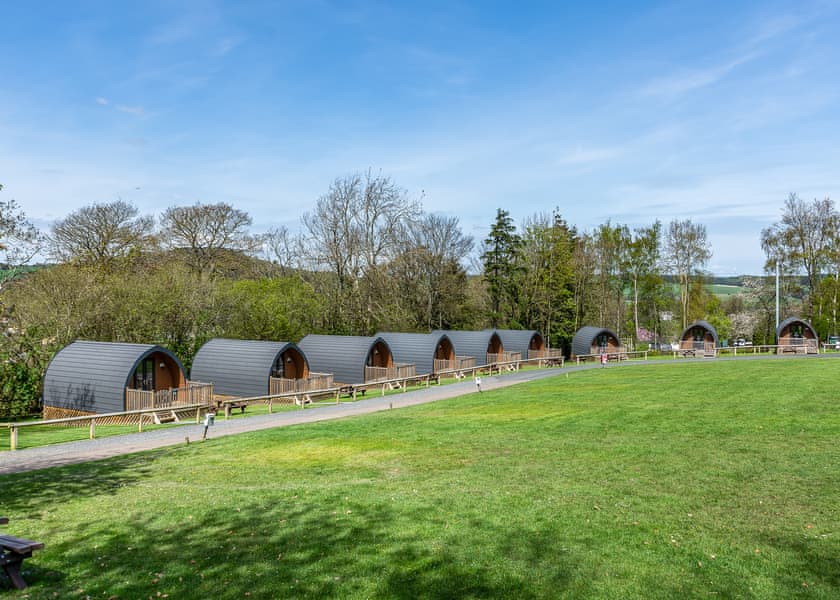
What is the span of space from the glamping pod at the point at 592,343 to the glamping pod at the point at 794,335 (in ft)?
46.5

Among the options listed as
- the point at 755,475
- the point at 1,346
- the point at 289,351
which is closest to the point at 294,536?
the point at 755,475

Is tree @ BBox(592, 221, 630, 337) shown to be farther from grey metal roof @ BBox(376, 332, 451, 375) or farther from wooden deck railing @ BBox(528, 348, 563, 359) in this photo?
grey metal roof @ BBox(376, 332, 451, 375)

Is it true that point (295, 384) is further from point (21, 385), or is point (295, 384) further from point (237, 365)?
point (21, 385)

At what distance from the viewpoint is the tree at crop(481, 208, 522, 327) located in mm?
59344

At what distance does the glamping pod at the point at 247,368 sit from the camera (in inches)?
1177

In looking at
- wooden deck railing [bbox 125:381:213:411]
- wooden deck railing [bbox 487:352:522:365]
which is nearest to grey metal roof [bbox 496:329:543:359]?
wooden deck railing [bbox 487:352:522:365]

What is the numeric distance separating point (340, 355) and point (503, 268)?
92.9 ft

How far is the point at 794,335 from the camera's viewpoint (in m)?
54.5

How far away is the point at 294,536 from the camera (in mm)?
8492

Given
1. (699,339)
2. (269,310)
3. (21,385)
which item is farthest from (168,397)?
(699,339)

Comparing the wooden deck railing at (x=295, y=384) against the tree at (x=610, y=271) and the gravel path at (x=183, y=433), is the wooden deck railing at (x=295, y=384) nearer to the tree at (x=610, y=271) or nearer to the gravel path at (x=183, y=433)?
the gravel path at (x=183, y=433)

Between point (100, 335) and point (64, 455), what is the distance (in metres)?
20.2

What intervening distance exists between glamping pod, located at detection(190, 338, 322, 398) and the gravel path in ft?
16.5

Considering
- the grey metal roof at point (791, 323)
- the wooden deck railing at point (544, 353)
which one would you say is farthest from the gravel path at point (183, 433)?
the grey metal roof at point (791, 323)
